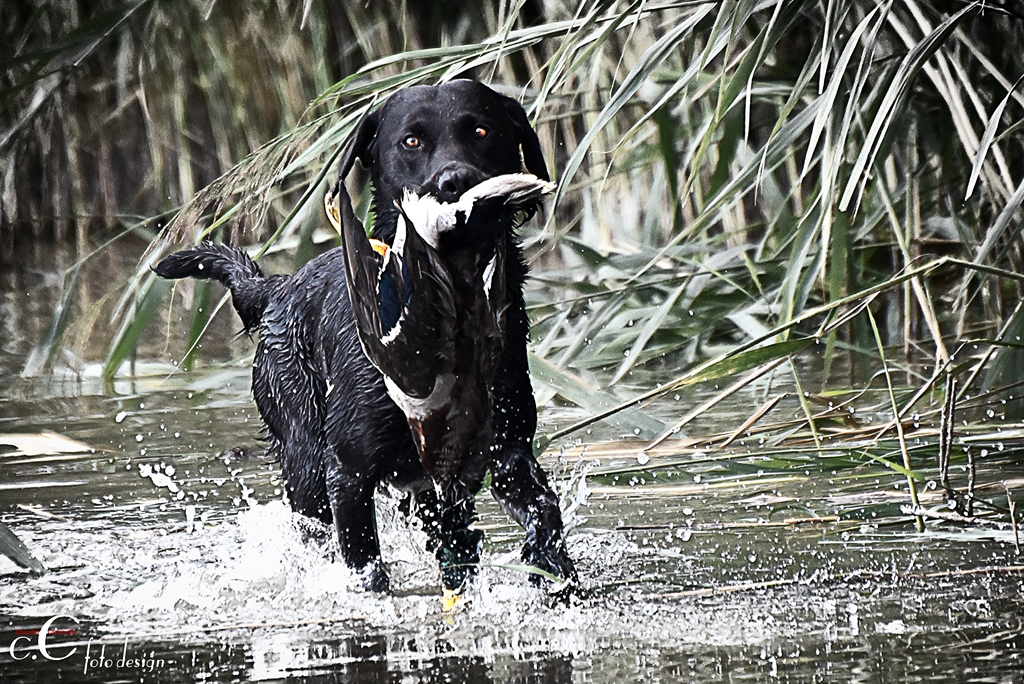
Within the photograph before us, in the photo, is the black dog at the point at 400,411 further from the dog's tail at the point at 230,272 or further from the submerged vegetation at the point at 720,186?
the dog's tail at the point at 230,272

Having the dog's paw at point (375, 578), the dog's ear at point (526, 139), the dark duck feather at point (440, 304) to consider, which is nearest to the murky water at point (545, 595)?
the dog's paw at point (375, 578)

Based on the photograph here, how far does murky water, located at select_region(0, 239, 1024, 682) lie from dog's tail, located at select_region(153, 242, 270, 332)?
43cm

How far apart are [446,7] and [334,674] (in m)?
→ 3.54

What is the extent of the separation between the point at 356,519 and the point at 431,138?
72 centimetres

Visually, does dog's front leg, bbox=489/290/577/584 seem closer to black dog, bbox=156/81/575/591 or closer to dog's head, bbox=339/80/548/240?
black dog, bbox=156/81/575/591

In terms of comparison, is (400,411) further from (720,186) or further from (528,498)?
(720,186)

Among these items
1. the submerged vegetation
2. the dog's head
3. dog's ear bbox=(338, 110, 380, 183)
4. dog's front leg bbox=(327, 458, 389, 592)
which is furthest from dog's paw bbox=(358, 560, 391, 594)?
dog's ear bbox=(338, 110, 380, 183)

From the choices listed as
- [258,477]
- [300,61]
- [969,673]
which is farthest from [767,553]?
[300,61]

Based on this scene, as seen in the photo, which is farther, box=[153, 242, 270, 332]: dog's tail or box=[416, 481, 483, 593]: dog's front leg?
box=[153, 242, 270, 332]: dog's tail

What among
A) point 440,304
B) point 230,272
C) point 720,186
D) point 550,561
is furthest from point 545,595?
point 720,186

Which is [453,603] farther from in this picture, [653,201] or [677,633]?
[653,201]

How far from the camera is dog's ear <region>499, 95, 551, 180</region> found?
2504mm

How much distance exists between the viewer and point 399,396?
2.27 metres

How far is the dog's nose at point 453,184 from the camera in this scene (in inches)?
83.2
